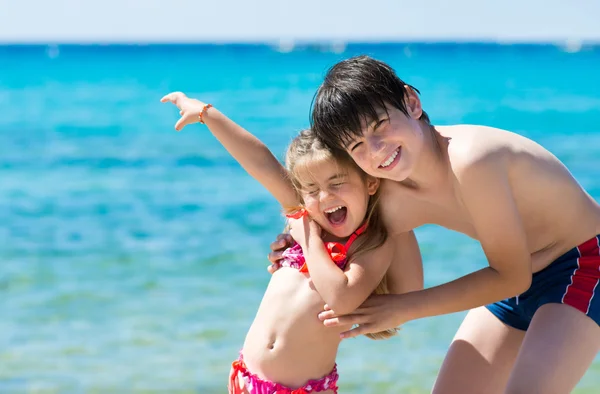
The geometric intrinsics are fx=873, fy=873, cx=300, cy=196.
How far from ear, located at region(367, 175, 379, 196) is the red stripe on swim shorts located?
729mm

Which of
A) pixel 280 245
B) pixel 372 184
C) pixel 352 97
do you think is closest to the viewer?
pixel 352 97

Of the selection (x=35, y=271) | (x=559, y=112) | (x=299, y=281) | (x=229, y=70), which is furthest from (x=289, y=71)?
(x=299, y=281)

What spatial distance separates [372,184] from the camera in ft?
10.0

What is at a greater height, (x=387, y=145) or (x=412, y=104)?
(x=412, y=104)

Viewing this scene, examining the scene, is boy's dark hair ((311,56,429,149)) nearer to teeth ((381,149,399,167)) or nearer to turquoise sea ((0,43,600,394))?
teeth ((381,149,399,167))

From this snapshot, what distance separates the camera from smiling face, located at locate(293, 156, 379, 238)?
297 cm

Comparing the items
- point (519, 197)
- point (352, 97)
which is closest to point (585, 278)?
point (519, 197)

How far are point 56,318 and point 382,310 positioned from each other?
3.73 m

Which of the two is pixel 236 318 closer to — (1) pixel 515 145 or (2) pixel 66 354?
(2) pixel 66 354

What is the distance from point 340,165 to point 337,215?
0.21 meters

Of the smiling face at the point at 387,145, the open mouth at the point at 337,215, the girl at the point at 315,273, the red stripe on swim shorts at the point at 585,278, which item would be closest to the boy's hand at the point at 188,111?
the girl at the point at 315,273

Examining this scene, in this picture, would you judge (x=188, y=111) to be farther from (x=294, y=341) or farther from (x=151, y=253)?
(x=151, y=253)

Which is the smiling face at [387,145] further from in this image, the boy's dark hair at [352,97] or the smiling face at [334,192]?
the smiling face at [334,192]

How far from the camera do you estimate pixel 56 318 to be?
6.03 m
